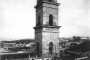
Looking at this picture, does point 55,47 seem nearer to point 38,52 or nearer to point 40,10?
point 38,52

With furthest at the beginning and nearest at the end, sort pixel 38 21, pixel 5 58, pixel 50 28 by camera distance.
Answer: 1. pixel 38 21
2. pixel 50 28
3. pixel 5 58

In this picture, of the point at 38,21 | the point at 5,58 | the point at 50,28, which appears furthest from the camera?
the point at 38,21

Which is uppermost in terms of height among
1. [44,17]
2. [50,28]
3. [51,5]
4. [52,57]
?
[51,5]

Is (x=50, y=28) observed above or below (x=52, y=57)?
above

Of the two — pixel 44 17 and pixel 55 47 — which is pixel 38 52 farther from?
pixel 44 17

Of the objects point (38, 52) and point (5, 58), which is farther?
point (38, 52)

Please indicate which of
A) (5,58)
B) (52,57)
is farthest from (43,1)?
(5,58)

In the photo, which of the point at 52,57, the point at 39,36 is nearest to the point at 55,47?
the point at 52,57
